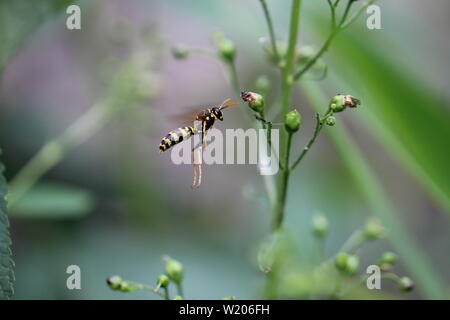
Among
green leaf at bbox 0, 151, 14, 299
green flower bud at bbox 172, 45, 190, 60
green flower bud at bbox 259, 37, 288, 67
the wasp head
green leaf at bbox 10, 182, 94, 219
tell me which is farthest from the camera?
green leaf at bbox 10, 182, 94, 219

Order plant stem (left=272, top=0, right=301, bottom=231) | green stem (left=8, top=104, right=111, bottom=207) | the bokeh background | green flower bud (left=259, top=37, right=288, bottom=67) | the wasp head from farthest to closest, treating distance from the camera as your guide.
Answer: green stem (left=8, top=104, right=111, bottom=207), the bokeh background, the wasp head, green flower bud (left=259, top=37, right=288, bottom=67), plant stem (left=272, top=0, right=301, bottom=231)

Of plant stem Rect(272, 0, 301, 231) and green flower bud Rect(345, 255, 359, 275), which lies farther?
green flower bud Rect(345, 255, 359, 275)

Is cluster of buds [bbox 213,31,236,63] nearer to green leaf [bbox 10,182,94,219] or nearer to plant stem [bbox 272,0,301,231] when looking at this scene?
plant stem [bbox 272,0,301,231]

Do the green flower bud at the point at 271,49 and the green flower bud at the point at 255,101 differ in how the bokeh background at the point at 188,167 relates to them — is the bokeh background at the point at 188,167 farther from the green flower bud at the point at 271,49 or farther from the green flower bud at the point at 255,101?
the green flower bud at the point at 255,101

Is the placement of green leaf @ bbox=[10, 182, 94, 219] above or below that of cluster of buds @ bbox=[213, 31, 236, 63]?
below

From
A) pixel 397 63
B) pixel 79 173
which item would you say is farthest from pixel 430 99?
pixel 79 173

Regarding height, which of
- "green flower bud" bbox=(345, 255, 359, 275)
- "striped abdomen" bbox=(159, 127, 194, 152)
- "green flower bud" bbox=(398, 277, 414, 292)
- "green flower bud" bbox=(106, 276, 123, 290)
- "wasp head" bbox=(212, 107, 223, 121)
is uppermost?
"wasp head" bbox=(212, 107, 223, 121)

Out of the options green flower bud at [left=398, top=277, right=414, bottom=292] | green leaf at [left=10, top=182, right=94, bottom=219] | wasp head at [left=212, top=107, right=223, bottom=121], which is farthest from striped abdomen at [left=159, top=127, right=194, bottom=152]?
green leaf at [left=10, top=182, right=94, bottom=219]

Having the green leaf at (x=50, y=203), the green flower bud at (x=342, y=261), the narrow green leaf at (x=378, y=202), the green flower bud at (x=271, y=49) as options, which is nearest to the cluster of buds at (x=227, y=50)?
the green flower bud at (x=271, y=49)
